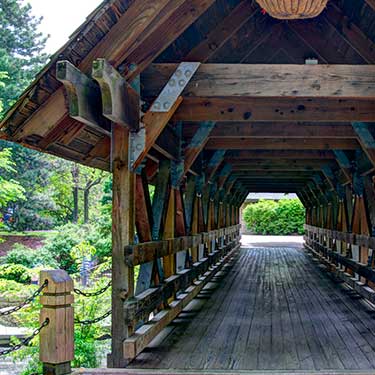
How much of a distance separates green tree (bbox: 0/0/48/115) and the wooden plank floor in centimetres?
1917

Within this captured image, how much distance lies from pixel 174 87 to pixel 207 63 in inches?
50.1

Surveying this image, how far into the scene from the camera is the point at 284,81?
4.32 m

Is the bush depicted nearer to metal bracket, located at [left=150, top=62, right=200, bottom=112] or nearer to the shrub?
the shrub

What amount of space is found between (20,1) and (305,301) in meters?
25.7

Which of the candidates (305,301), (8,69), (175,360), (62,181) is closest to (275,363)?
(175,360)

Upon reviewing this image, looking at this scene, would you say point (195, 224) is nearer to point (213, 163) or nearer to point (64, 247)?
point (213, 163)

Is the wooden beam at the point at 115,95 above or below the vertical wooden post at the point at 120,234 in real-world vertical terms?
above

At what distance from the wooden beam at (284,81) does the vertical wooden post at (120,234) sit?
81 centimetres

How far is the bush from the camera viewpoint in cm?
1778

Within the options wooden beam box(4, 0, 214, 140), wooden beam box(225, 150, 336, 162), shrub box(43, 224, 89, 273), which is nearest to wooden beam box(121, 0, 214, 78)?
wooden beam box(4, 0, 214, 140)

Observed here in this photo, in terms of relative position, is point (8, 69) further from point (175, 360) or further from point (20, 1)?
point (175, 360)

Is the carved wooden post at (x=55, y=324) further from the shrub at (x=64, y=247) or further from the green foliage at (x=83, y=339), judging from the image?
the shrub at (x=64, y=247)

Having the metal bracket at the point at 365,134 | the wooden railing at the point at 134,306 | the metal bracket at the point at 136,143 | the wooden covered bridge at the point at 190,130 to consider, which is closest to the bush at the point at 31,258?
the wooden covered bridge at the point at 190,130

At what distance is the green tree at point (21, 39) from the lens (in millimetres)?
24484
